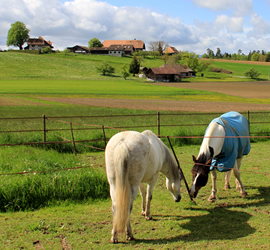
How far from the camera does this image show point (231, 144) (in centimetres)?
668

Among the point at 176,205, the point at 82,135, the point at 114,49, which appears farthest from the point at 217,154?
the point at 114,49

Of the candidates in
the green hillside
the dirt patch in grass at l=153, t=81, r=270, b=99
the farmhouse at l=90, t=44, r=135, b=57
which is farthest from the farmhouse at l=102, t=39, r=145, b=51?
the dirt patch in grass at l=153, t=81, r=270, b=99

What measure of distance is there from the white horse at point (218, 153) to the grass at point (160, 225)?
1.57 ft

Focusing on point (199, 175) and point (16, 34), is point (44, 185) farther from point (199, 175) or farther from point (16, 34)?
point (16, 34)

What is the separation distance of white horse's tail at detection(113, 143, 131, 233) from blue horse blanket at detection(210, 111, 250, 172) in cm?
266

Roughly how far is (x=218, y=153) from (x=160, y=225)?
2321 mm

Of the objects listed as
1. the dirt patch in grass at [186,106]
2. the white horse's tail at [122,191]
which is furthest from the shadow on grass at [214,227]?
the dirt patch in grass at [186,106]

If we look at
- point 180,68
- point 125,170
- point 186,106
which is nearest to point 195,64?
point 180,68

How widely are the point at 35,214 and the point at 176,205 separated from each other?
111 inches

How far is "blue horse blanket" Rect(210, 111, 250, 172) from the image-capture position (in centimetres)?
655

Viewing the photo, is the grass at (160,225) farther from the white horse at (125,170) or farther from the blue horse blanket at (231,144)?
the blue horse blanket at (231,144)

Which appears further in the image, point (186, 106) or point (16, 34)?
point (16, 34)

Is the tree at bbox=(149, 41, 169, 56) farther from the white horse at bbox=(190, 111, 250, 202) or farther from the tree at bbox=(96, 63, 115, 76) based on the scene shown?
the white horse at bbox=(190, 111, 250, 202)

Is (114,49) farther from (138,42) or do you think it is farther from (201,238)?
(201,238)
